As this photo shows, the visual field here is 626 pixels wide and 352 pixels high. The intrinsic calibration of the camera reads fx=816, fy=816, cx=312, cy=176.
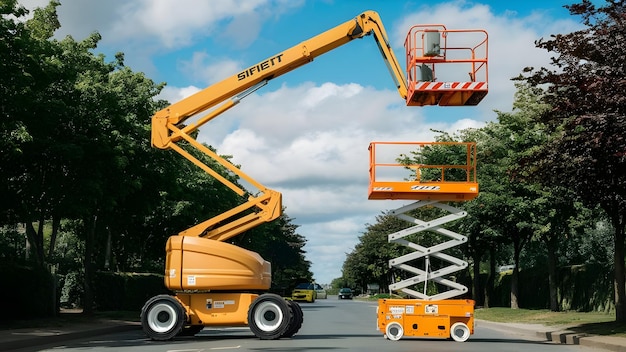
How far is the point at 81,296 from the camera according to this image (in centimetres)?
→ 3884

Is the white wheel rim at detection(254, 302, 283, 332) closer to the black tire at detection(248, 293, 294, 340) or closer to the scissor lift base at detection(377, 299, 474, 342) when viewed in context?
the black tire at detection(248, 293, 294, 340)

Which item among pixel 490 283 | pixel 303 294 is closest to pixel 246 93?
pixel 490 283

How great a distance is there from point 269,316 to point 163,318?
8.52ft

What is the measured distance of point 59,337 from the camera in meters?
20.6

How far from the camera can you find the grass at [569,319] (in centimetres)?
2222

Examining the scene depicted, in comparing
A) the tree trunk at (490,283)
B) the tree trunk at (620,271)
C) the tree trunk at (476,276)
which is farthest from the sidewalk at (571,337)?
the tree trunk at (490,283)

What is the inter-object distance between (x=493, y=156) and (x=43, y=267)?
20.9 metres

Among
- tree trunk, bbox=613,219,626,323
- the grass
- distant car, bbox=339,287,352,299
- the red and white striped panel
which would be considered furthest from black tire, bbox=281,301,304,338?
distant car, bbox=339,287,352,299

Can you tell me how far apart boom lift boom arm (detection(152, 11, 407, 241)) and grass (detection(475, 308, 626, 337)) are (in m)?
8.77

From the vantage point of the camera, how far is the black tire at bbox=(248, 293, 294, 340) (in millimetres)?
19688

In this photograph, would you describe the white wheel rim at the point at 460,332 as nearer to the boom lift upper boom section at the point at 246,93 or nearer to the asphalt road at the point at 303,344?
the asphalt road at the point at 303,344

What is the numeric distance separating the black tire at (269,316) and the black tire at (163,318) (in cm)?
174

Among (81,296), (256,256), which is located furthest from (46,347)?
(81,296)

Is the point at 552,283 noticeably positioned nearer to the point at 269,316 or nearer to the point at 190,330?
the point at 190,330
